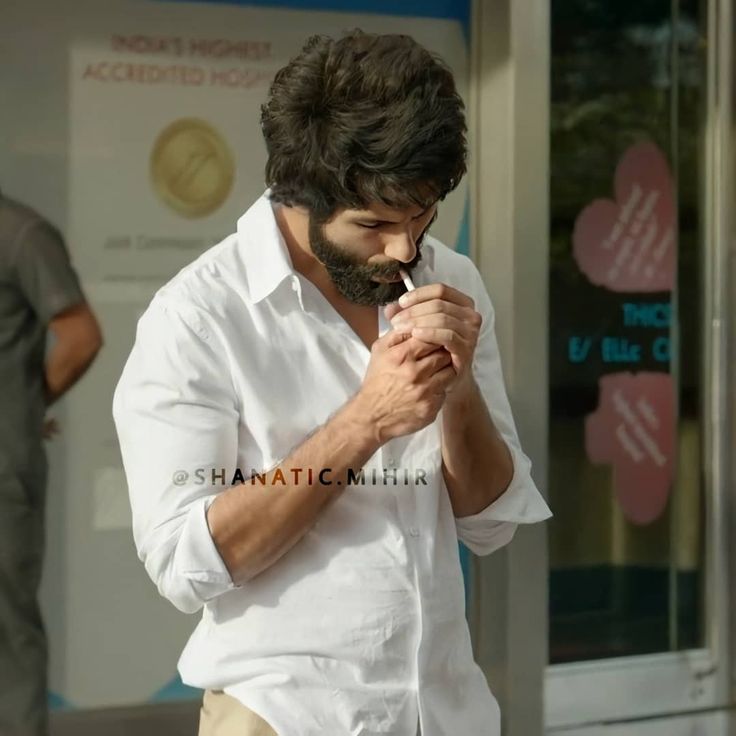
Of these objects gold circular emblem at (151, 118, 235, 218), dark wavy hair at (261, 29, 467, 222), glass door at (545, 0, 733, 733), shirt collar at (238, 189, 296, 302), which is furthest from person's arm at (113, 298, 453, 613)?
glass door at (545, 0, 733, 733)

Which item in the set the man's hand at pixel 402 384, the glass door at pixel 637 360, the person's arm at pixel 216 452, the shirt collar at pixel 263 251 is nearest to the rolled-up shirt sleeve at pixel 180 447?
the person's arm at pixel 216 452

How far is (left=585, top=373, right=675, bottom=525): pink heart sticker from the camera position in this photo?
3.73 m

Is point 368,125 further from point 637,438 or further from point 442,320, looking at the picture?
point 637,438

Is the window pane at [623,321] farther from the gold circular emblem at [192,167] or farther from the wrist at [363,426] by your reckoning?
the wrist at [363,426]

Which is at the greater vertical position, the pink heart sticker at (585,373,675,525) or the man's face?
the man's face

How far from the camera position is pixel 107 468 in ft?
10.3

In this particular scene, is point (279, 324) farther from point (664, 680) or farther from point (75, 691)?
point (664, 680)

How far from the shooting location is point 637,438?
3.78m

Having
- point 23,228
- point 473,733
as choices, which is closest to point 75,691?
point 23,228

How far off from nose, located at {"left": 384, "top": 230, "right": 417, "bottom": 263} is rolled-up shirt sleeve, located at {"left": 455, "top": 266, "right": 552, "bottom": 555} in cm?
27

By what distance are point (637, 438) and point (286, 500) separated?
214 centimetres

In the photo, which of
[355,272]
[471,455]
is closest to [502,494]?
[471,455]

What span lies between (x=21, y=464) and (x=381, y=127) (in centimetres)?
152

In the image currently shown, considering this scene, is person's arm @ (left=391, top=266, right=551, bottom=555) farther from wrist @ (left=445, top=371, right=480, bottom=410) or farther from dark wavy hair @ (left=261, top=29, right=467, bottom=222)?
dark wavy hair @ (left=261, top=29, right=467, bottom=222)
